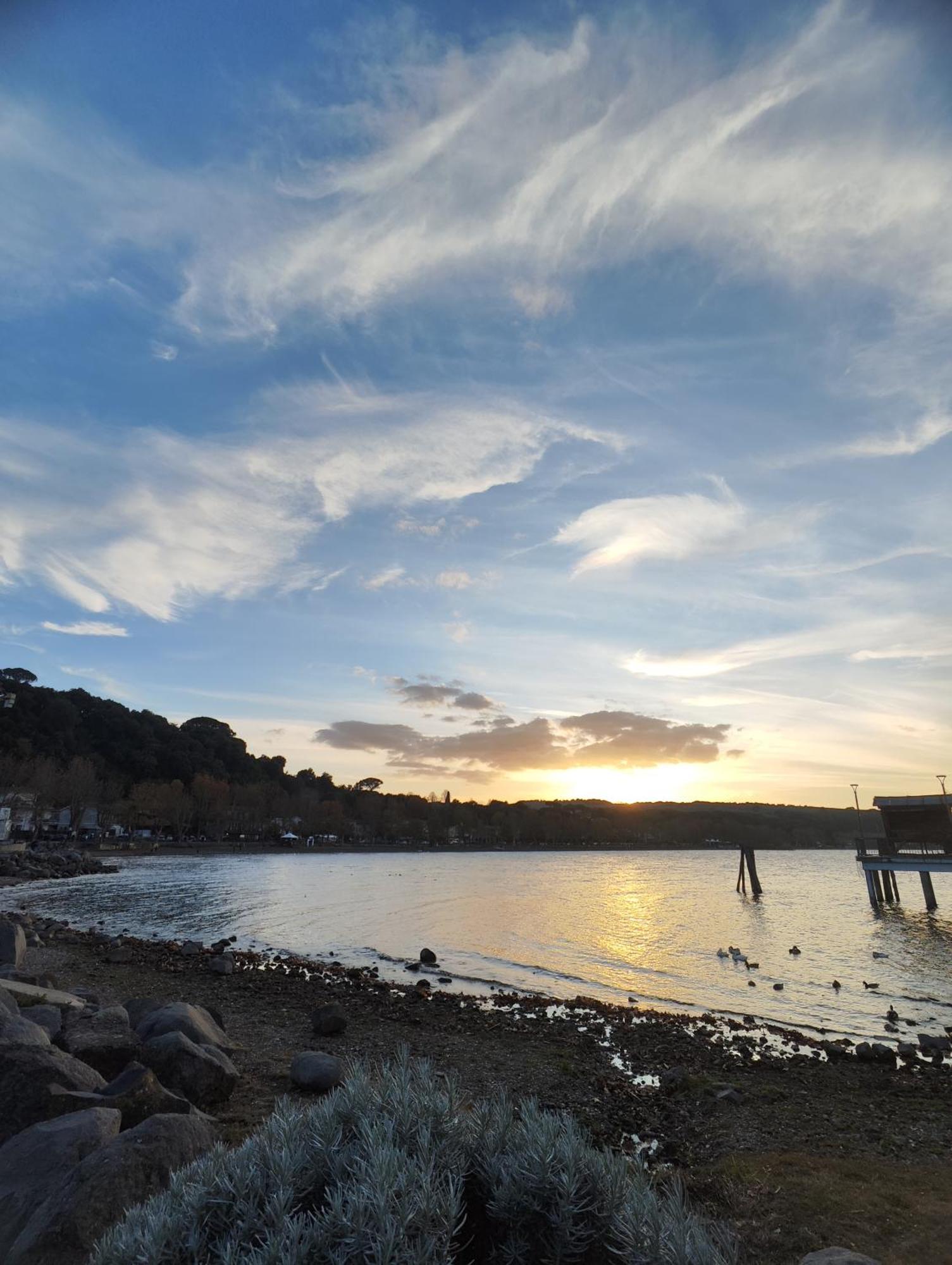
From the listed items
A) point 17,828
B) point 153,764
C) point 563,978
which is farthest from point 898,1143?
point 153,764

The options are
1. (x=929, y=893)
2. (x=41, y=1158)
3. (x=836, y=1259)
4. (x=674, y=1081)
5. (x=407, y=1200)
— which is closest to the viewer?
(x=407, y=1200)

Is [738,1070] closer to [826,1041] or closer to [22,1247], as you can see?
[826,1041]

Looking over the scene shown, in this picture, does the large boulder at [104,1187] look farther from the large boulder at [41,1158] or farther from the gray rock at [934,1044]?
the gray rock at [934,1044]

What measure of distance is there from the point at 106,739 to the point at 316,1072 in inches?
6188

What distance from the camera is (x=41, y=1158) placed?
6066mm

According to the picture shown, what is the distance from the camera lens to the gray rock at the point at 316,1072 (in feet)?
37.6


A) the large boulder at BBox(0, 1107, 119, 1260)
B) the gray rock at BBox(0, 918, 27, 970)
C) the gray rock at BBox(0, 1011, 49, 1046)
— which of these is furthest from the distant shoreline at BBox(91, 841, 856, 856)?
the large boulder at BBox(0, 1107, 119, 1260)

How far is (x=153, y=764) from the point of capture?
485 ft

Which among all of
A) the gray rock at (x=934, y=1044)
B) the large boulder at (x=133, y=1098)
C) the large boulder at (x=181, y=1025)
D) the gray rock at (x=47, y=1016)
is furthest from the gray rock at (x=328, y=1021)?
the gray rock at (x=934, y=1044)

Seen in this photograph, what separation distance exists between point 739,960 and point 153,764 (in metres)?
144

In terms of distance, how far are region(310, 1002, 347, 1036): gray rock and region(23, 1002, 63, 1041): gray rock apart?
5796mm

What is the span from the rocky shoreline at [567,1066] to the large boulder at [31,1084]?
0.24ft

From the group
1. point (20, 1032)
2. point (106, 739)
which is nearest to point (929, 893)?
point (20, 1032)

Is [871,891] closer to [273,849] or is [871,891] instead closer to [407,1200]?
[407,1200]
